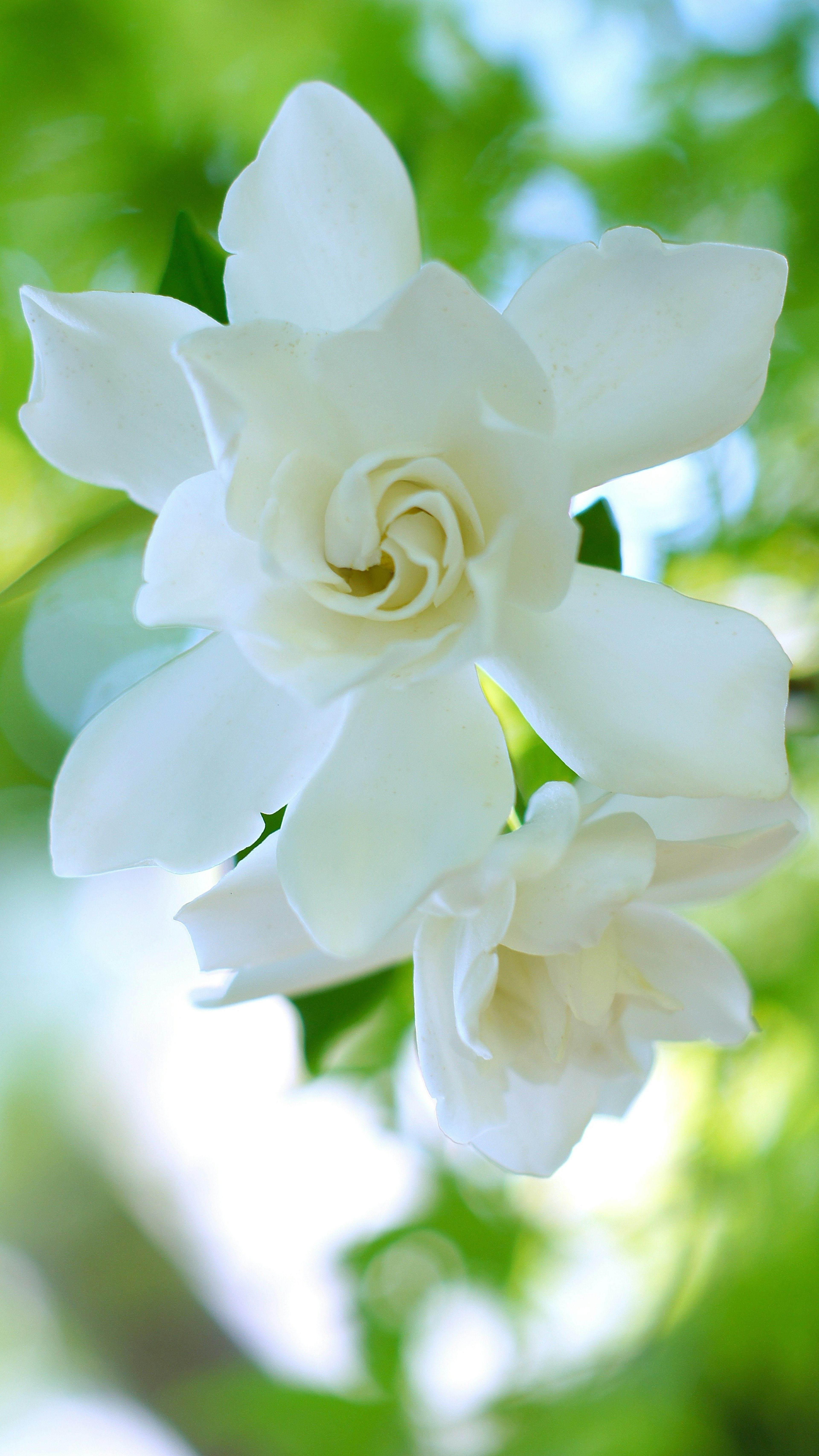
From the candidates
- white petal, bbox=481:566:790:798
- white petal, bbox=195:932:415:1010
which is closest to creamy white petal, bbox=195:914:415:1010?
white petal, bbox=195:932:415:1010

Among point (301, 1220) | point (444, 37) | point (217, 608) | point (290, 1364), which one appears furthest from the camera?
point (290, 1364)

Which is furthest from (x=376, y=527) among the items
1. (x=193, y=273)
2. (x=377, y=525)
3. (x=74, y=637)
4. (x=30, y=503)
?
(x=30, y=503)

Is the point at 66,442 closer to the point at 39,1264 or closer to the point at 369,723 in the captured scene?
the point at 369,723

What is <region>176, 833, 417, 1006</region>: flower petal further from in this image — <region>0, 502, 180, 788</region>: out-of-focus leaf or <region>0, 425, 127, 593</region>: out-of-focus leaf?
<region>0, 425, 127, 593</region>: out-of-focus leaf

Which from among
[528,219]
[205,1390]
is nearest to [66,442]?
[528,219]

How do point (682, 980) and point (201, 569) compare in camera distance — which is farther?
point (682, 980)

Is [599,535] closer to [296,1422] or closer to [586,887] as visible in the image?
[586,887]

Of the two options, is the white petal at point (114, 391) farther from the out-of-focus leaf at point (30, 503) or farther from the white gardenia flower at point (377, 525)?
the out-of-focus leaf at point (30, 503)
